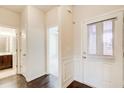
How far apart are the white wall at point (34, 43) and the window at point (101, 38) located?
62.1 inches

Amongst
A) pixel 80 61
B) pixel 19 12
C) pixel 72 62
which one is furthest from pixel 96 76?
pixel 19 12

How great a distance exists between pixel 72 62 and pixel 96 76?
771 millimetres

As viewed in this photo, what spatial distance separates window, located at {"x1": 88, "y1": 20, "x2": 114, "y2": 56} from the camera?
2.18m

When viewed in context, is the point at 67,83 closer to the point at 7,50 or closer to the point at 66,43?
the point at 66,43

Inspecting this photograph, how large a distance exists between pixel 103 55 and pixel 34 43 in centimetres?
201

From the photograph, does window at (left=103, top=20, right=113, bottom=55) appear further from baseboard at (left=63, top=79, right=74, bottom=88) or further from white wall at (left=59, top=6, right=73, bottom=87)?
baseboard at (left=63, top=79, right=74, bottom=88)

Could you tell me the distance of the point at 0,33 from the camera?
15.3 feet

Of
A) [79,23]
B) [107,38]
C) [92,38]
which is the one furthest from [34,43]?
[107,38]

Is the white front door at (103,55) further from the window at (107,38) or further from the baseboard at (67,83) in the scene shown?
the baseboard at (67,83)

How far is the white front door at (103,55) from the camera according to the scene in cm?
202

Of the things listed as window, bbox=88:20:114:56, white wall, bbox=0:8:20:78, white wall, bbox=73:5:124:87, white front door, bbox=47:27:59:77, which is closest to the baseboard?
white wall, bbox=73:5:124:87

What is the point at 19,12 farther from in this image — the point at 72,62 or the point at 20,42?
the point at 72,62

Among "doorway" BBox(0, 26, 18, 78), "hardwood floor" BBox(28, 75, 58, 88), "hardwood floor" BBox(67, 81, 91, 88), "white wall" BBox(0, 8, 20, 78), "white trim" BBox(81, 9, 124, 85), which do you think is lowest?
"hardwood floor" BBox(67, 81, 91, 88)

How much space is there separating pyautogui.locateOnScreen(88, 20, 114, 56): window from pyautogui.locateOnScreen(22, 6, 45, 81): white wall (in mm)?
1577
